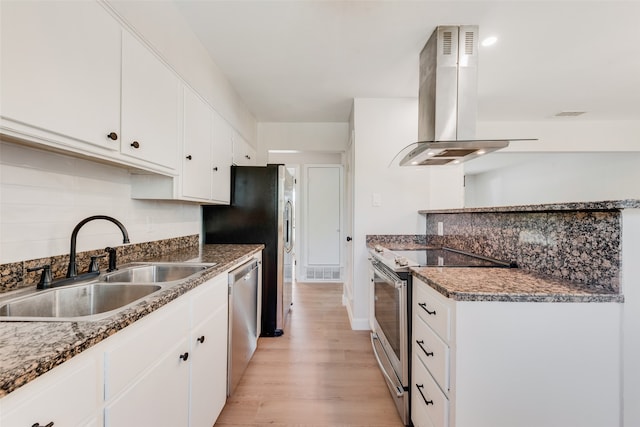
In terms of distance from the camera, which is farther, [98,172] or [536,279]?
[98,172]

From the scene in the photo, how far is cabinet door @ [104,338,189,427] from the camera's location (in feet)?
2.50

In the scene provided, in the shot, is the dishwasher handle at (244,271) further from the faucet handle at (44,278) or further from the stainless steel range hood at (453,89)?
the stainless steel range hood at (453,89)

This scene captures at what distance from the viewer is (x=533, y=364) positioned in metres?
1.00

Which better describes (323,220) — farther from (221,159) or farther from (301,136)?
(221,159)

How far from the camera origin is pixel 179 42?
5.56ft

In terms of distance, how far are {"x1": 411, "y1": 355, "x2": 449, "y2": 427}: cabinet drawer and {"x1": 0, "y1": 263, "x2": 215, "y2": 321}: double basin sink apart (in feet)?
3.85

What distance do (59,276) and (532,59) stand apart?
11.2 ft

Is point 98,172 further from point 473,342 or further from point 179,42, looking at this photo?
point 473,342

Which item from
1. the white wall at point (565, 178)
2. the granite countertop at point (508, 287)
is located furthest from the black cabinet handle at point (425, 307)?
the white wall at point (565, 178)

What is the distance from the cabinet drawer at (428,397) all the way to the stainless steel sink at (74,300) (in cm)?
123

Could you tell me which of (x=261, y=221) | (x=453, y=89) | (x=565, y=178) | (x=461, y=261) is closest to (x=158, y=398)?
(x=461, y=261)

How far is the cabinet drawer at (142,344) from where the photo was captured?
0.74m

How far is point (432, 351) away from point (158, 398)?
1076 mm

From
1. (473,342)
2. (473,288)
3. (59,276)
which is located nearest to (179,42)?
(59,276)
